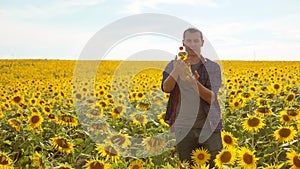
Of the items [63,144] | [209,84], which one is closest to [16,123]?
[63,144]

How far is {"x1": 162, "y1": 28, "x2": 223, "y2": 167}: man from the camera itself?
414 cm

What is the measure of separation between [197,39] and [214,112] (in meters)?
0.77

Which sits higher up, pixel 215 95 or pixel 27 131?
pixel 215 95

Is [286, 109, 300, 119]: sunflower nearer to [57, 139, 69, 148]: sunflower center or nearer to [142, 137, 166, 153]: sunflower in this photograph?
[142, 137, 166, 153]: sunflower

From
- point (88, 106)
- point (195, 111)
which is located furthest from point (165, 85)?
point (88, 106)

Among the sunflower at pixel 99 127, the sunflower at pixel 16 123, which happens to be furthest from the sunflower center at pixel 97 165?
the sunflower at pixel 16 123

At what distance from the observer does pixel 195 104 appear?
14.1ft

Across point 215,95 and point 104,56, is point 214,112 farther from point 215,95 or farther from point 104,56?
point 104,56

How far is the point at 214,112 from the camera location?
436 cm

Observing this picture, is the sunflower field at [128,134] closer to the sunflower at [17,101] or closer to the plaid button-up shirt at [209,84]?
the sunflower at [17,101]

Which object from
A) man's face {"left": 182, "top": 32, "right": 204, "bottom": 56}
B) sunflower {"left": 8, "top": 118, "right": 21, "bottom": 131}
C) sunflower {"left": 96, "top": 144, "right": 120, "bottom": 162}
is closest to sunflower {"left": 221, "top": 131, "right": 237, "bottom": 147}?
man's face {"left": 182, "top": 32, "right": 204, "bottom": 56}

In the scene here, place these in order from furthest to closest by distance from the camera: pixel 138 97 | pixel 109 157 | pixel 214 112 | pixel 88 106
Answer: pixel 138 97 < pixel 88 106 < pixel 214 112 < pixel 109 157

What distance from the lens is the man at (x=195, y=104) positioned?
414 cm

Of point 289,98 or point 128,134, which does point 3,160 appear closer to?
point 128,134
